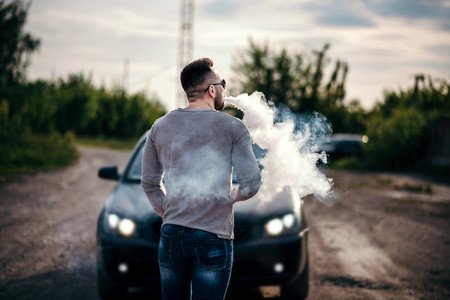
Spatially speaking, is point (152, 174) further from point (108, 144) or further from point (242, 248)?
point (108, 144)

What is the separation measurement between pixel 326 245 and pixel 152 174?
5685mm

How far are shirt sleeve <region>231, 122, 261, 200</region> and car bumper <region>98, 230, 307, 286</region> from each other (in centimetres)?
223

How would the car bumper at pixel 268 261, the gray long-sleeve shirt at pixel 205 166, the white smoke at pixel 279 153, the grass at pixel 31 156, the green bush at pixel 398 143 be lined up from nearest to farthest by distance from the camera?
the gray long-sleeve shirt at pixel 205 166
the white smoke at pixel 279 153
the car bumper at pixel 268 261
the grass at pixel 31 156
the green bush at pixel 398 143

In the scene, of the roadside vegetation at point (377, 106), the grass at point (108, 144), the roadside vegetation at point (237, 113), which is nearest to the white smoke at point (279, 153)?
the roadside vegetation at point (237, 113)

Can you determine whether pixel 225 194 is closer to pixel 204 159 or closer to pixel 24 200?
pixel 204 159

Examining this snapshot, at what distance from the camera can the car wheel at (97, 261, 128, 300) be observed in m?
4.96

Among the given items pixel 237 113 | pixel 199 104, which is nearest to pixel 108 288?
pixel 199 104

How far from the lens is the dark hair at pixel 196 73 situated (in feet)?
8.74

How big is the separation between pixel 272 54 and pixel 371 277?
1611 inches

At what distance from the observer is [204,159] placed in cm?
262

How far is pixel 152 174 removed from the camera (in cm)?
284

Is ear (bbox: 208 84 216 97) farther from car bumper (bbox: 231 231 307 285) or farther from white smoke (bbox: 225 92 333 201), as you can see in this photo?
car bumper (bbox: 231 231 307 285)

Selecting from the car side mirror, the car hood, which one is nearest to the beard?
the car hood

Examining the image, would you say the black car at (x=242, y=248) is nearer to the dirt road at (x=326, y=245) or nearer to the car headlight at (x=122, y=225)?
the car headlight at (x=122, y=225)
